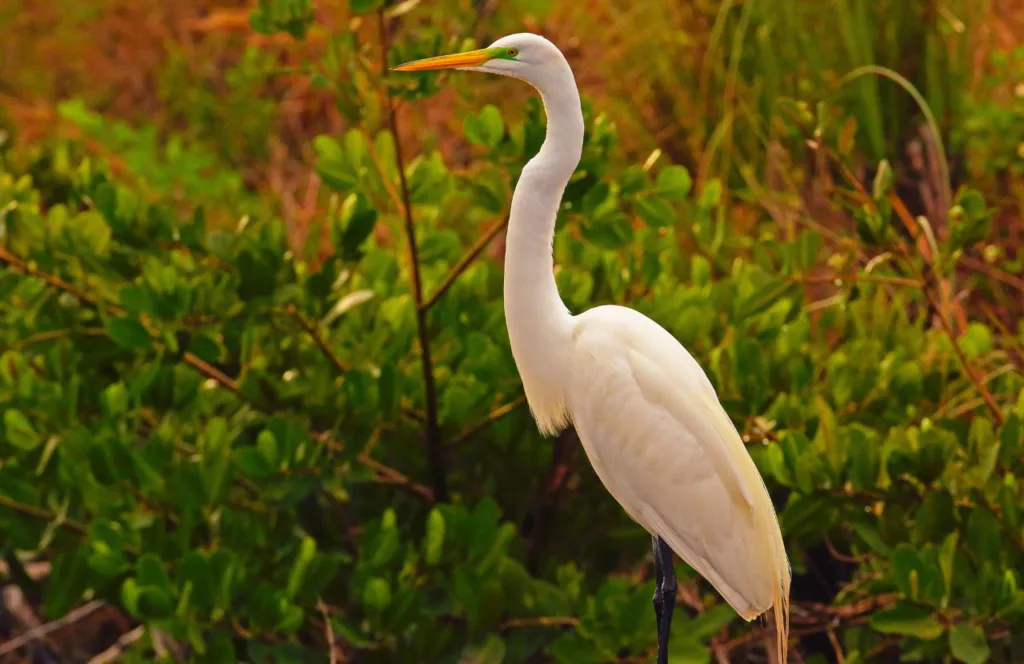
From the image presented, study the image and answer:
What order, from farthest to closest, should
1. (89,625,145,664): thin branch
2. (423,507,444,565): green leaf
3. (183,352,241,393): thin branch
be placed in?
1. (89,625,145,664): thin branch
2. (183,352,241,393): thin branch
3. (423,507,444,565): green leaf

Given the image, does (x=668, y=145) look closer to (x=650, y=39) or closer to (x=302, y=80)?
(x=650, y=39)

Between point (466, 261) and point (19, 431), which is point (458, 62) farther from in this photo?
point (19, 431)

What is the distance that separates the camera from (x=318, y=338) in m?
2.07

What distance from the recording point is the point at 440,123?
457 cm

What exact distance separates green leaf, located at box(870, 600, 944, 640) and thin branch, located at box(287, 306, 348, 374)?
2.94 ft

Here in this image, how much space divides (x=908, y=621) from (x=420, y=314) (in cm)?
84

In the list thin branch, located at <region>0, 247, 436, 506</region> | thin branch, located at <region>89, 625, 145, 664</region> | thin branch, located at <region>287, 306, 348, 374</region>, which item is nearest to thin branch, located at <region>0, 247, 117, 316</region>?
thin branch, located at <region>0, 247, 436, 506</region>

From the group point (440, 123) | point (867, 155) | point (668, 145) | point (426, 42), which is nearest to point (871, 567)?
point (426, 42)

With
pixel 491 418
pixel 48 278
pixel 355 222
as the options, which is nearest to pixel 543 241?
pixel 355 222

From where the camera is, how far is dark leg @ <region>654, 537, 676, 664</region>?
1.69 m

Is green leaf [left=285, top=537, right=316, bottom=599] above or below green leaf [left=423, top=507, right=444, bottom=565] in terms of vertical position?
below

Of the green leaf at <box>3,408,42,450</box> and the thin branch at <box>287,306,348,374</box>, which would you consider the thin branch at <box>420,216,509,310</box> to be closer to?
the thin branch at <box>287,306,348,374</box>

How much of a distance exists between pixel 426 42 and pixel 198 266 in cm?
54

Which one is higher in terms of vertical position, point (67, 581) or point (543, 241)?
point (543, 241)
